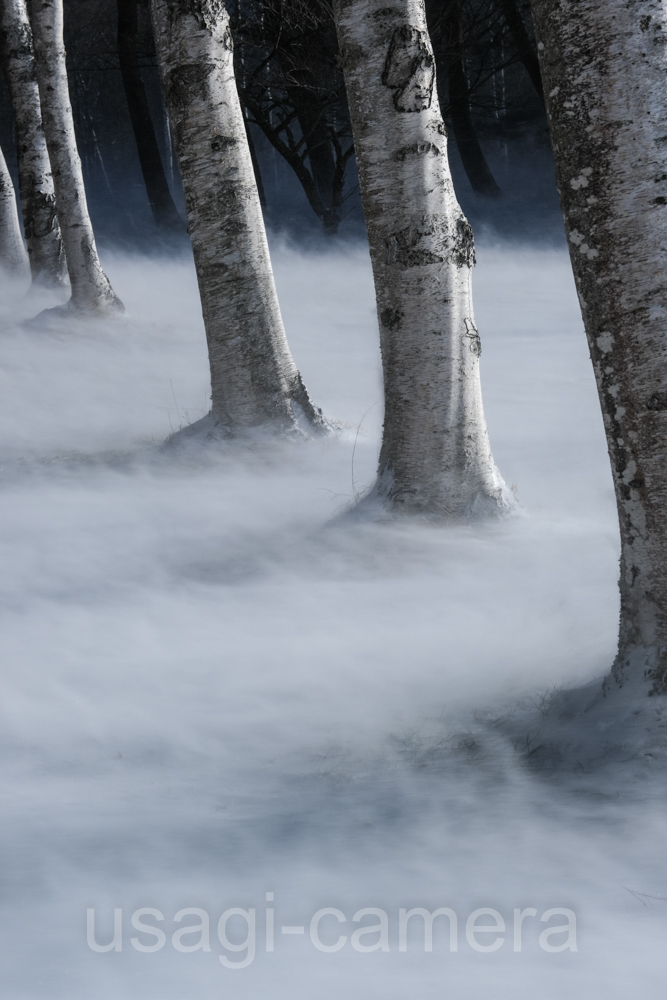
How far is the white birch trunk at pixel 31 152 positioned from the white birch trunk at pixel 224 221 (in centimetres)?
579

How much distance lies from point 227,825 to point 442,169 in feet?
11.1

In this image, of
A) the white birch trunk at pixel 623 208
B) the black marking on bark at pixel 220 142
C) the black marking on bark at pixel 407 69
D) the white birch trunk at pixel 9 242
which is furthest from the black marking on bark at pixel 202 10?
the white birch trunk at pixel 9 242

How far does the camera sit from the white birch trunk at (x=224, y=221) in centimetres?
566

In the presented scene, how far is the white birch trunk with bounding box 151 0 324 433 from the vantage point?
223 inches

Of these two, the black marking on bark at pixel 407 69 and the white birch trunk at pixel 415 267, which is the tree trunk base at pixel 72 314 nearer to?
the white birch trunk at pixel 415 267

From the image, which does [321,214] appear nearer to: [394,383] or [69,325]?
[69,325]

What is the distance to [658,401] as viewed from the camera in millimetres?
2348

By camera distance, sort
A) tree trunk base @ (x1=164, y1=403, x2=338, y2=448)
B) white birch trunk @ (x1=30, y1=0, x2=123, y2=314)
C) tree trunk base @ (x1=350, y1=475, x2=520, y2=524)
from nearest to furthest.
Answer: tree trunk base @ (x1=350, y1=475, x2=520, y2=524) → tree trunk base @ (x1=164, y1=403, x2=338, y2=448) → white birch trunk @ (x1=30, y1=0, x2=123, y2=314)

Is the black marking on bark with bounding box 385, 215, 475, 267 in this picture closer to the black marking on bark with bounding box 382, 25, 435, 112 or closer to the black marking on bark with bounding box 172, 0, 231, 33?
the black marking on bark with bounding box 382, 25, 435, 112

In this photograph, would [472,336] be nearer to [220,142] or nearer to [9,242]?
[220,142]

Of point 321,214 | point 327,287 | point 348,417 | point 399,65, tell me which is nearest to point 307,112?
point 321,214

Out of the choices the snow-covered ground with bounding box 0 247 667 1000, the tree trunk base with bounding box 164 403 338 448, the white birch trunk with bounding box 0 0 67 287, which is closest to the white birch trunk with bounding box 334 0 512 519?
the snow-covered ground with bounding box 0 247 667 1000

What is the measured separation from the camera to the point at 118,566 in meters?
4.36

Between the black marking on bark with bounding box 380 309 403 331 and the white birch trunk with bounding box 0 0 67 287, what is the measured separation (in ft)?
26.0
